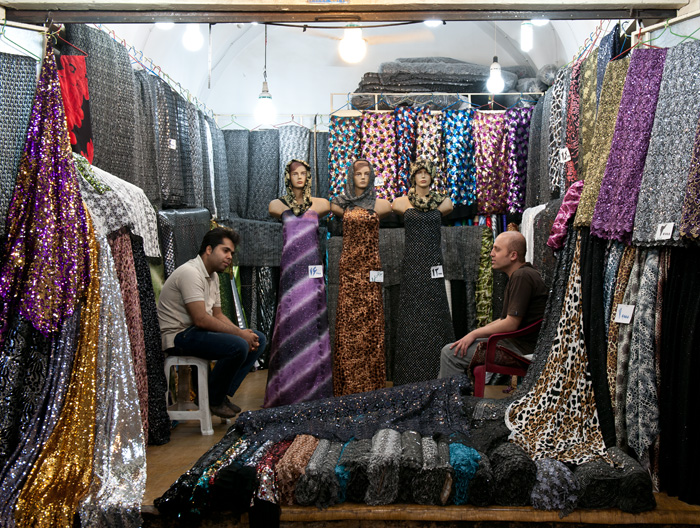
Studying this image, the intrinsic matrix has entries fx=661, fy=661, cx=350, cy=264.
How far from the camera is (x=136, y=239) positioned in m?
3.62

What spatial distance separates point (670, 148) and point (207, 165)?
12.7ft

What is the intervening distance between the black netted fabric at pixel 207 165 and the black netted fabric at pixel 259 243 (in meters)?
0.44

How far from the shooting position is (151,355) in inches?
144

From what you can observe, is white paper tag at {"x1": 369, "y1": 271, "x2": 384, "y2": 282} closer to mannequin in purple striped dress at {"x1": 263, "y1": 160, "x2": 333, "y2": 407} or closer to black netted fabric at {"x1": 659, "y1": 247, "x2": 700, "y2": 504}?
mannequin in purple striped dress at {"x1": 263, "y1": 160, "x2": 333, "y2": 407}

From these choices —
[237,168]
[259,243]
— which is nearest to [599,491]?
[259,243]

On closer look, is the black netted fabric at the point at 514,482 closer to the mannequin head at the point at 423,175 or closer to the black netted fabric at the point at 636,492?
the black netted fabric at the point at 636,492

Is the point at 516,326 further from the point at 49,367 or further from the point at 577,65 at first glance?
the point at 49,367

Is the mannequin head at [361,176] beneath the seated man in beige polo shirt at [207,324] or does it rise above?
above

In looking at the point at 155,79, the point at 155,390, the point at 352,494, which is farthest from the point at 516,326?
the point at 155,79

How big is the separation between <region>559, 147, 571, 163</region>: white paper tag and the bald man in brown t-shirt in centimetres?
69

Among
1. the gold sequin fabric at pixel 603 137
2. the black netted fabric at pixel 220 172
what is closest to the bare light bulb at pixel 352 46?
the black netted fabric at pixel 220 172

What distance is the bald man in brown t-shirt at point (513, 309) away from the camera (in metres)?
3.94

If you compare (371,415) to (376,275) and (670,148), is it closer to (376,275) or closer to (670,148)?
(376,275)

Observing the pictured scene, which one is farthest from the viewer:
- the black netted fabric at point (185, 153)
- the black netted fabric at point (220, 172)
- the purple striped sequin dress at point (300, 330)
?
the black netted fabric at point (220, 172)
